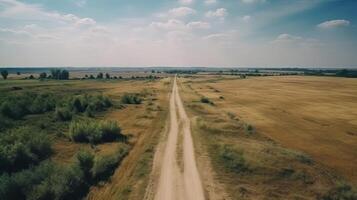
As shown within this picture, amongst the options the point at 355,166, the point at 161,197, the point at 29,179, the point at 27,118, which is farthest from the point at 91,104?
the point at 355,166

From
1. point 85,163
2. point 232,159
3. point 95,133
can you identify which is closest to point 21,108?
point 95,133

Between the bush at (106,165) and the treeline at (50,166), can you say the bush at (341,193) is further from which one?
the treeline at (50,166)

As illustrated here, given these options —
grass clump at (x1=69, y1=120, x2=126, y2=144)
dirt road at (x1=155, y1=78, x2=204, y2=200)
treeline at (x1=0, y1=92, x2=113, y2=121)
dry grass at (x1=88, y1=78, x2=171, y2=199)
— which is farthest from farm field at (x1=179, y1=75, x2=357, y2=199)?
treeline at (x1=0, y1=92, x2=113, y2=121)

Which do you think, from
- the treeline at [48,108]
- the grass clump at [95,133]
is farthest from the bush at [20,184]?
the treeline at [48,108]

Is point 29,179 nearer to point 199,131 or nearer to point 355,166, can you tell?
point 199,131

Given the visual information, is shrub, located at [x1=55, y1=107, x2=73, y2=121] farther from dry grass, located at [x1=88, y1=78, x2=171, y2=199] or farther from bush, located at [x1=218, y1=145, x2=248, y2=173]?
bush, located at [x1=218, y1=145, x2=248, y2=173]
